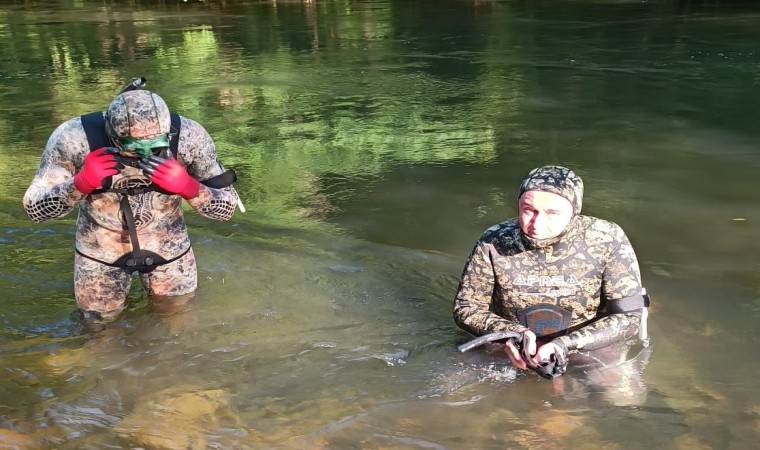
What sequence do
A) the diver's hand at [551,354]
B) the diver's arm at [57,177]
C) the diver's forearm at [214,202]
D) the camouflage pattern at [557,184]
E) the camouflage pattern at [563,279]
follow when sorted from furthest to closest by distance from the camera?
the diver's forearm at [214,202]
the diver's arm at [57,177]
the camouflage pattern at [563,279]
the diver's hand at [551,354]
the camouflage pattern at [557,184]

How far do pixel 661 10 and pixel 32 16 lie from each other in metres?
19.0

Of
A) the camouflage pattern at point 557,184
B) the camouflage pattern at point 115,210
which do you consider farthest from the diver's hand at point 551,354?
the camouflage pattern at point 115,210

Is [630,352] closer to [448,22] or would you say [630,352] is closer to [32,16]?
[448,22]

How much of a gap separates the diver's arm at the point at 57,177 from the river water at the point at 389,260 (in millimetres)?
902

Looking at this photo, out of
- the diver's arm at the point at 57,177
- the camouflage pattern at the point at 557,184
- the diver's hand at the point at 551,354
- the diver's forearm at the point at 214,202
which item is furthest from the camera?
the diver's forearm at the point at 214,202

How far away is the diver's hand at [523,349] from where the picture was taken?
371cm

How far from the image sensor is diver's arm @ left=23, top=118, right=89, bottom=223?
397 centimetres

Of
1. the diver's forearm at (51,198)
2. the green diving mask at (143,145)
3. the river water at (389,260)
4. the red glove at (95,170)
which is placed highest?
the green diving mask at (143,145)

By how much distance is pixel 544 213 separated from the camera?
3643mm

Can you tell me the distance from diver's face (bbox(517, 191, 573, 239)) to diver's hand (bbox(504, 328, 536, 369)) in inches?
18.7

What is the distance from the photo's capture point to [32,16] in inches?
990

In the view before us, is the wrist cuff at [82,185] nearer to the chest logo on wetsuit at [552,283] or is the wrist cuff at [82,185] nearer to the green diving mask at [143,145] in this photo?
the green diving mask at [143,145]

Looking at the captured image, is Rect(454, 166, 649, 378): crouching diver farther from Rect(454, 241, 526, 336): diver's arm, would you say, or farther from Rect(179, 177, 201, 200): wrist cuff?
Rect(179, 177, 201, 200): wrist cuff

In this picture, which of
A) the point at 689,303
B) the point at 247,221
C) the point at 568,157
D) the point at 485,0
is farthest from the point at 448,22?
the point at 689,303
